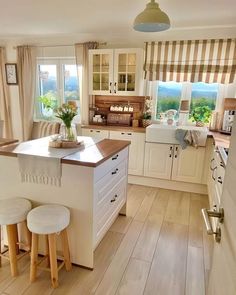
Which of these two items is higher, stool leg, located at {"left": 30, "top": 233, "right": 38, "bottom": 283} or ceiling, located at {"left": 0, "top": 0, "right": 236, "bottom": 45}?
ceiling, located at {"left": 0, "top": 0, "right": 236, "bottom": 45}

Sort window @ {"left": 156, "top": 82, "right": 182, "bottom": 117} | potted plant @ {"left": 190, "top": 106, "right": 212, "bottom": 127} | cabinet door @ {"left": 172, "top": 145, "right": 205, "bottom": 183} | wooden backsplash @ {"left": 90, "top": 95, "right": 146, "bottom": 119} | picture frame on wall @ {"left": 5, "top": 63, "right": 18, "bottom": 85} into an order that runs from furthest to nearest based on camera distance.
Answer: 1. picture frame on wall @ {"left": 5, "top": 63, "right": 18, "bottom": 85}
2. wooden backsplash @ {"left": 90, "top": 95, "right": 146, "bottom": 119}
3. window @ {"left": 156, "top": 82, "right": 182, "bottom": 117}
4. potted plant @ {"left": 190, "top": 106, "right": 212, "bottom": 127}
5. cabinet door @ {"left": 172, "top": 145, "right": 205, "bottom": 183}

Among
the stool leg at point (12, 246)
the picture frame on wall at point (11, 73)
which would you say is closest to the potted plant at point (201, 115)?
the stool leg at point (12, 246)

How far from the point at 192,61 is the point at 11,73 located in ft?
11.3

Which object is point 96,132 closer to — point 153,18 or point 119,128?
point 119,128

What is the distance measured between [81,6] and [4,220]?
2413 millimetres

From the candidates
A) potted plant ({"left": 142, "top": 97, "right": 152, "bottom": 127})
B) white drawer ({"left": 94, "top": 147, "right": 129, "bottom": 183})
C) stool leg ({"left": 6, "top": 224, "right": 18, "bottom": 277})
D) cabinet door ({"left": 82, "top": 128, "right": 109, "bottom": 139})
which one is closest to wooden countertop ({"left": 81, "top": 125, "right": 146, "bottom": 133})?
cabinet door ({"left": 82, "top": 128, "right": 109, "bottom": 139})

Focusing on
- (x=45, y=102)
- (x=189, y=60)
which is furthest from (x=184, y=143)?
(x=45, y=102)

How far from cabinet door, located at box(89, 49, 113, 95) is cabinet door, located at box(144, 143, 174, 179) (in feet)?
4.01

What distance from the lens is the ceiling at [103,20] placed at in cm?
254

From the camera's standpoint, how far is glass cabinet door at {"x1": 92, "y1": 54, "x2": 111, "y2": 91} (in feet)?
12.5

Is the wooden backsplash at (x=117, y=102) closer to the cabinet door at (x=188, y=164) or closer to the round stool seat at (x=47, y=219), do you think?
the cabinet door at (x=188, y=164)

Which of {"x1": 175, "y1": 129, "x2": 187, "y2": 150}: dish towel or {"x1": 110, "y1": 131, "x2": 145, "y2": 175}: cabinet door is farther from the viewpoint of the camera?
{"x1": 110, "y1": 131, "x2": 145, "y2": 175}: cabinet door

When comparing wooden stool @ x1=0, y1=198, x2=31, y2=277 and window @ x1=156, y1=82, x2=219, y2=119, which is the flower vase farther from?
window @ x1=156, y1=82, x2=219, y2=119

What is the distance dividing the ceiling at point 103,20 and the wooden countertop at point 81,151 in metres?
1.57
